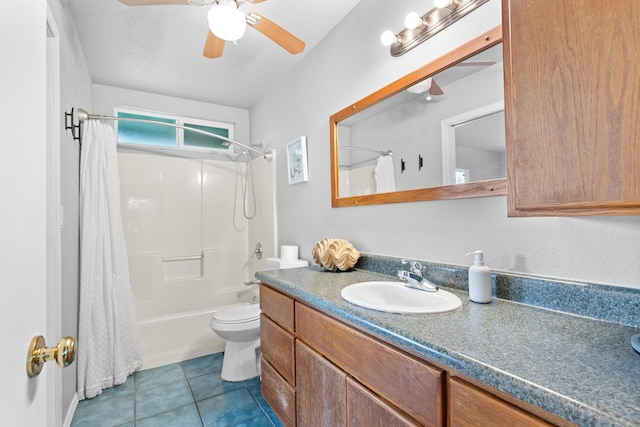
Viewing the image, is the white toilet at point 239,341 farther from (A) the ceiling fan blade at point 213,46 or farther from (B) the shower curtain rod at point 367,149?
(A) the ceiling fan blade at point 213,46

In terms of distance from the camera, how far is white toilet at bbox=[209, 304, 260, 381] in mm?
2178

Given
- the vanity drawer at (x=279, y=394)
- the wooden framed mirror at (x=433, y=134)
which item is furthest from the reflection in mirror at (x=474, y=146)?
the vanity drawer at (x=279, y=394)

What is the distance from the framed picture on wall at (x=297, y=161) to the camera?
7.68ft

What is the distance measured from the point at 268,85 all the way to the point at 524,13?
2.45m

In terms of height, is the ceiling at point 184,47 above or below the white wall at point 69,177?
above

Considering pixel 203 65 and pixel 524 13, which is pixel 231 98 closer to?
pixel 203 65

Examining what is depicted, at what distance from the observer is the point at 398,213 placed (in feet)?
5.20

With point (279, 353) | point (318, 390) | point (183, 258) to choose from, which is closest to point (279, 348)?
point (279, 353)

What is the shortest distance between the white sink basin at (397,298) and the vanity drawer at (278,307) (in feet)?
1.18

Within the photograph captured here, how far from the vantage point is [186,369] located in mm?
2467

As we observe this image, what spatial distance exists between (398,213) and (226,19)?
1.23 meters

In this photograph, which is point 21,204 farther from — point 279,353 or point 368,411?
point 279,353

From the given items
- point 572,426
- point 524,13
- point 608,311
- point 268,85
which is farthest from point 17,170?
point 268,85

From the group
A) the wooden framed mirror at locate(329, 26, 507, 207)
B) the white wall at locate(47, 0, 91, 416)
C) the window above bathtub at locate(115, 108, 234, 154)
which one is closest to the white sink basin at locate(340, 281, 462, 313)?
the wooden framed mirror at locate(329, 26, 507, 207)
